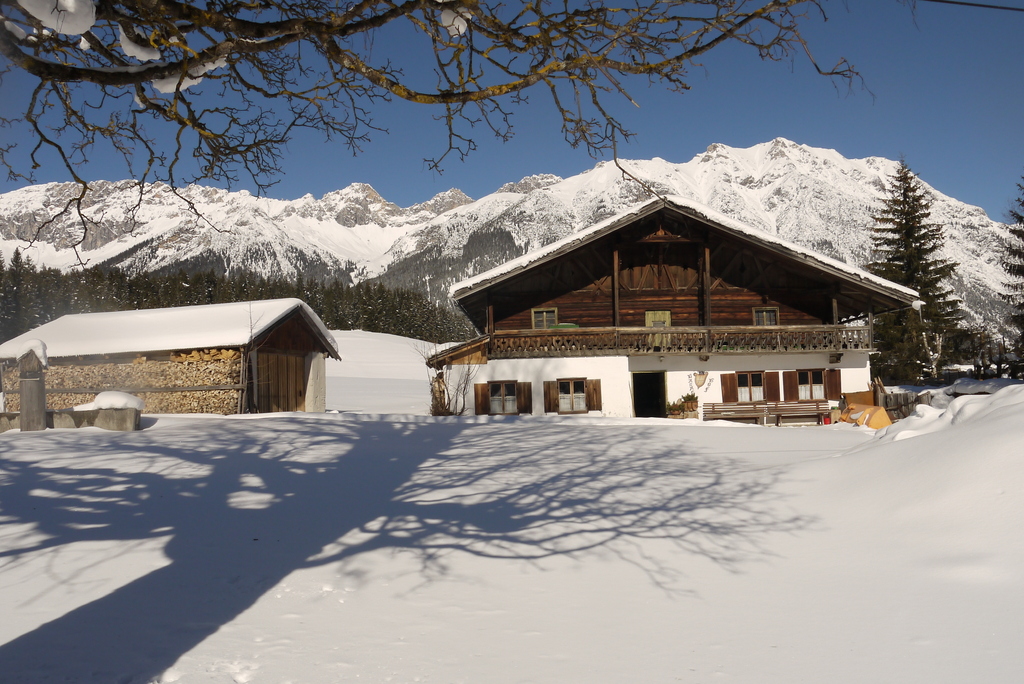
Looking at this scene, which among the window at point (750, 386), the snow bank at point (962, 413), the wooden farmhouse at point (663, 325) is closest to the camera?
the snow bank at point (962, 413)

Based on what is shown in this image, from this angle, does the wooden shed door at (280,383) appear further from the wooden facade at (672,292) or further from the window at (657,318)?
the window at (657,318)

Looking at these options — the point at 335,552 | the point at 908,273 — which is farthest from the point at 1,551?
the point at 908,273

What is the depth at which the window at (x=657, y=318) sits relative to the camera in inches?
934

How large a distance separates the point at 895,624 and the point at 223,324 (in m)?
20.7

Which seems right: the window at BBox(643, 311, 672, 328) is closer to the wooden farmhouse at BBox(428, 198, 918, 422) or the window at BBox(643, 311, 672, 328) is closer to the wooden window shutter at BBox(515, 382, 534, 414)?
the wooden farmhouse at BBox(428, 198, 918, 422)

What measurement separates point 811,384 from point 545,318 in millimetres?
9382

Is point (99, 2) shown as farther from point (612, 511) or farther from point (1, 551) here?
point (612, 511)

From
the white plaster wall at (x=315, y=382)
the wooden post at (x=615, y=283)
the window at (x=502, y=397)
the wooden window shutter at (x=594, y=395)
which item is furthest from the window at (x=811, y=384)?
the white plaster wall at (x=315, y=382)

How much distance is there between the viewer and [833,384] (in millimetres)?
22125

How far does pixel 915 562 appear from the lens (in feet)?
17.6

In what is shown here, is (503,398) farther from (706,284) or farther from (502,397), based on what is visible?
(706,284)

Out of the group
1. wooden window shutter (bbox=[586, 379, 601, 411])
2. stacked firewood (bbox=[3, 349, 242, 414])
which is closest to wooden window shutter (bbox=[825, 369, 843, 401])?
wooden window shutter (bbox=[586, 379, 601, 411])

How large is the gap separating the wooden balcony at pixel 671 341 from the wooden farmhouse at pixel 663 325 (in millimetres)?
38

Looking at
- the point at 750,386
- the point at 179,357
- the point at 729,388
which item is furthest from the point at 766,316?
the point at 179,357
